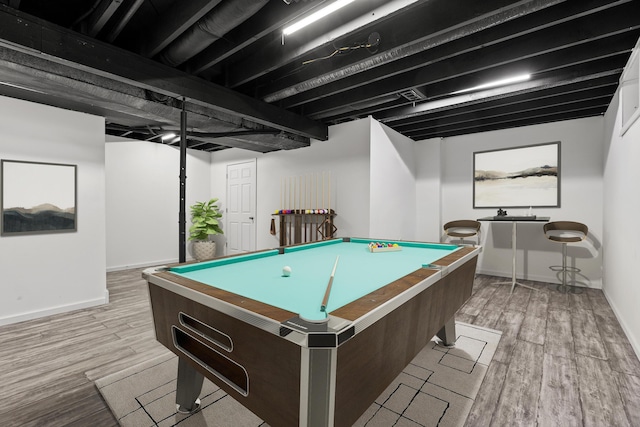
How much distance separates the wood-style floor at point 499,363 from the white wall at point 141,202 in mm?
2322

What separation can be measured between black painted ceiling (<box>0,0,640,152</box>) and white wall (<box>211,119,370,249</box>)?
0.69 metres

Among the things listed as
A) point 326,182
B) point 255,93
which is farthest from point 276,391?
point 326,182

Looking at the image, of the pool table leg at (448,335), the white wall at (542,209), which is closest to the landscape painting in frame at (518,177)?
the white wall at (542,209)

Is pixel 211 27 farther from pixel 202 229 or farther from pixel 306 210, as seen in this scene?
pixel 202 229

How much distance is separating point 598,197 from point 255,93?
5.03 m

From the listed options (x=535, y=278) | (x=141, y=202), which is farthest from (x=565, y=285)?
(x=141, y=202)

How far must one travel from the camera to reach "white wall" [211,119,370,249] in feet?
14.7

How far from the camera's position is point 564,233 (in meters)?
4.47

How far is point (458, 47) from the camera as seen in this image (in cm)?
250

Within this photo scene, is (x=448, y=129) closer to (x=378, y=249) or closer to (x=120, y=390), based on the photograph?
(x=378, y=249)

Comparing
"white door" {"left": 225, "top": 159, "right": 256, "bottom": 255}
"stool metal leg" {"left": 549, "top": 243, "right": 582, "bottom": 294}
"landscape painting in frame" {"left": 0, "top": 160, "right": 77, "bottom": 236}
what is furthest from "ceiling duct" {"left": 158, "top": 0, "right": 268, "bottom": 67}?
"stool metal leg" {"left": 549, "top": 243, "right": 582, "bottom": 294}

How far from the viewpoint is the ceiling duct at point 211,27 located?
6.45 feet

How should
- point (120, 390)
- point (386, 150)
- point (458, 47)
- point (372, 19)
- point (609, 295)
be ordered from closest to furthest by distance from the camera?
1. point (120, 390)
2. point (372, 19)
3. point (458, 47)
4. point (609, 295)
5. point (386, 150)

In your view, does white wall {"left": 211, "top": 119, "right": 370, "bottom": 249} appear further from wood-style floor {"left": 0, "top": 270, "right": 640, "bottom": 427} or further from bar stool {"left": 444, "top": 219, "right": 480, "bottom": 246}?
wood-style floor {"left": 0, "top": 270, "right": 640, "bottom": 427}
